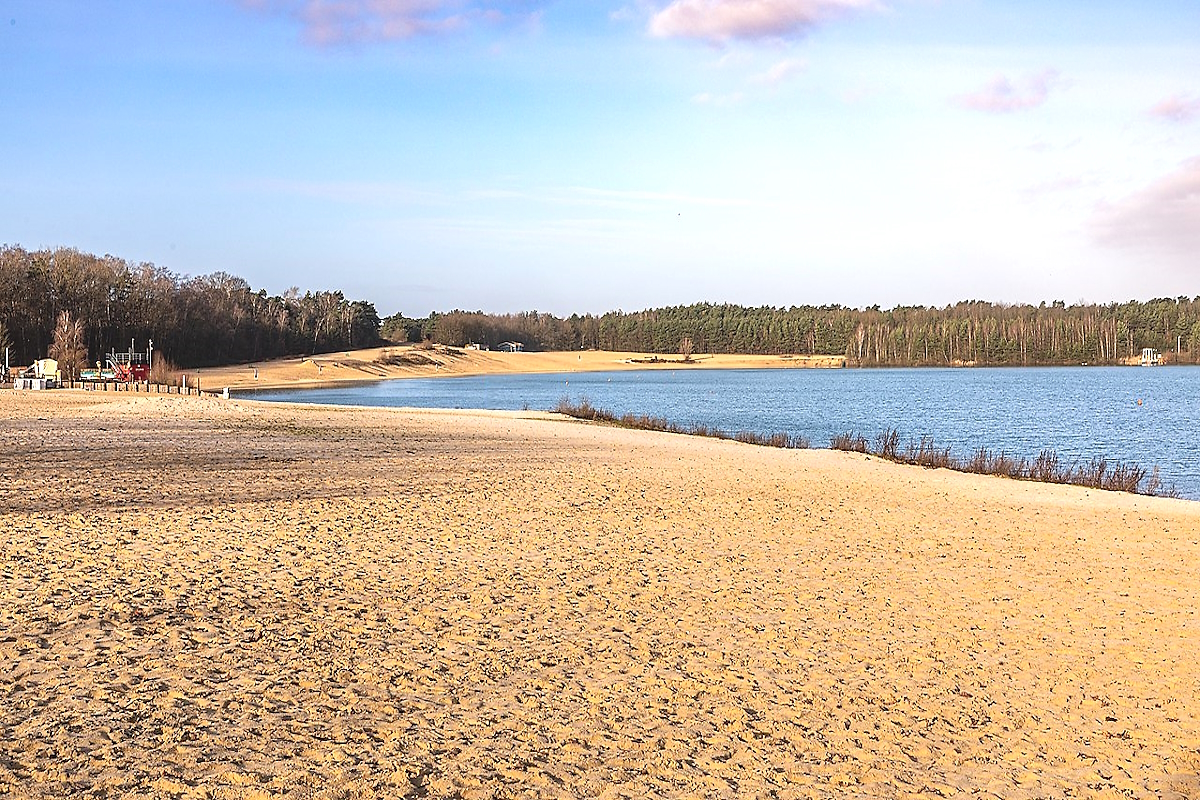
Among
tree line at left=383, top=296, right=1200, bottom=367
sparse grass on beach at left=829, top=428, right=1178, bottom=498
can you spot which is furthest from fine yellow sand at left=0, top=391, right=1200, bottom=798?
tree line at left=383, top=296, right=1200, bottom=367

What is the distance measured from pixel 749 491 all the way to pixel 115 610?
11406 millimetres

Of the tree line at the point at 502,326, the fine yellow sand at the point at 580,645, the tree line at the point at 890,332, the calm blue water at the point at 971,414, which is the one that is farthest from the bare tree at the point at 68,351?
the tree line at the point at 890,332

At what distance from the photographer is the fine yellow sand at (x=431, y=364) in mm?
Result: 96438

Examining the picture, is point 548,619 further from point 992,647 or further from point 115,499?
point 115,499

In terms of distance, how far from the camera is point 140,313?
92250mm

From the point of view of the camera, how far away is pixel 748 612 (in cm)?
909

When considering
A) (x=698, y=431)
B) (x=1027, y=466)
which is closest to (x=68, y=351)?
(x=698, y=431)

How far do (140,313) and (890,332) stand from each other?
116848mm

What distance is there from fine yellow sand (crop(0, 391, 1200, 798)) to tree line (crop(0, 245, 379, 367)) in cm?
6521

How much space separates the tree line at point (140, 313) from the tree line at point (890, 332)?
33.8 metres

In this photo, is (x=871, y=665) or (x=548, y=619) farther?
(x=548, y=619)

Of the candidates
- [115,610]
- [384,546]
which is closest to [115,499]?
[384,546]

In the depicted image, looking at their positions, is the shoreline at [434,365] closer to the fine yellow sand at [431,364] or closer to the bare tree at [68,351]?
the fine yellow sand at [431,364]

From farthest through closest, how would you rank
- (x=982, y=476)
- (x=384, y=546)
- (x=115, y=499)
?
(x=982, y=476)
(x=115, y=499)
(x=384, y=546)
